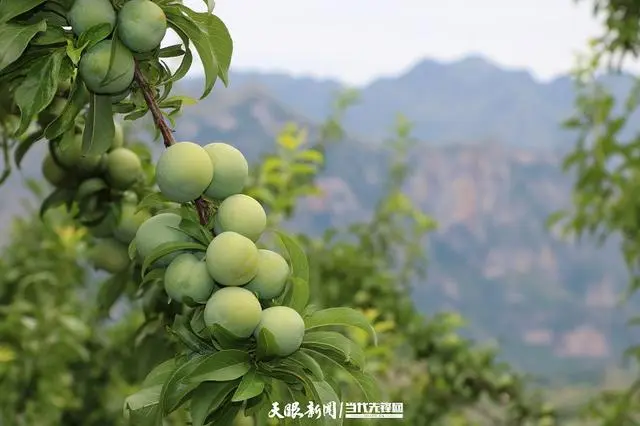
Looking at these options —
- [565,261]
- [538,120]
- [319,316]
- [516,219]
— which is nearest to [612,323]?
[565,261]

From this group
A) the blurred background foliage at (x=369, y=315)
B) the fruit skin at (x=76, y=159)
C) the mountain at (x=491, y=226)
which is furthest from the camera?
the mountain at (x=491, y=226)

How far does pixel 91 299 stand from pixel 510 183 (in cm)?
617

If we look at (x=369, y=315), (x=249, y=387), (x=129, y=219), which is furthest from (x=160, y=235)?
(x=369, y=315)

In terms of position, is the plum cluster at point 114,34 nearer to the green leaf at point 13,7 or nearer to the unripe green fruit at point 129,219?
the green leaf at point 13,7

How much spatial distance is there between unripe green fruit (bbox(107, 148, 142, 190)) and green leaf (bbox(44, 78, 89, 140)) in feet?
0.72

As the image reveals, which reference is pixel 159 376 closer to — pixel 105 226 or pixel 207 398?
pixel 207 398

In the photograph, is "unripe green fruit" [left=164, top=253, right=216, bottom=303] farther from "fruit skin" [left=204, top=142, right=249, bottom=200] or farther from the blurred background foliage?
the blurred background foliage

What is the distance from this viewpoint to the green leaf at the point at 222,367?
466 millimetres

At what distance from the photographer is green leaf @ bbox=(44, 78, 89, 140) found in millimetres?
545

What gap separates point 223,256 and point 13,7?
21 cm

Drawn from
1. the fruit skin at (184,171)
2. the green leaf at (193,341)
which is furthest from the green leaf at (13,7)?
the green leaf at (193,341)

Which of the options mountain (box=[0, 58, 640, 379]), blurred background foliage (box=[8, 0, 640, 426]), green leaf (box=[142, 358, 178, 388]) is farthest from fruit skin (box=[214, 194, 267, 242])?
mountain (box=[0, 58, 640, 379])

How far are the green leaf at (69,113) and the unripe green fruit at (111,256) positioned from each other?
276 mm

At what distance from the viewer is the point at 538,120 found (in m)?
9.75
